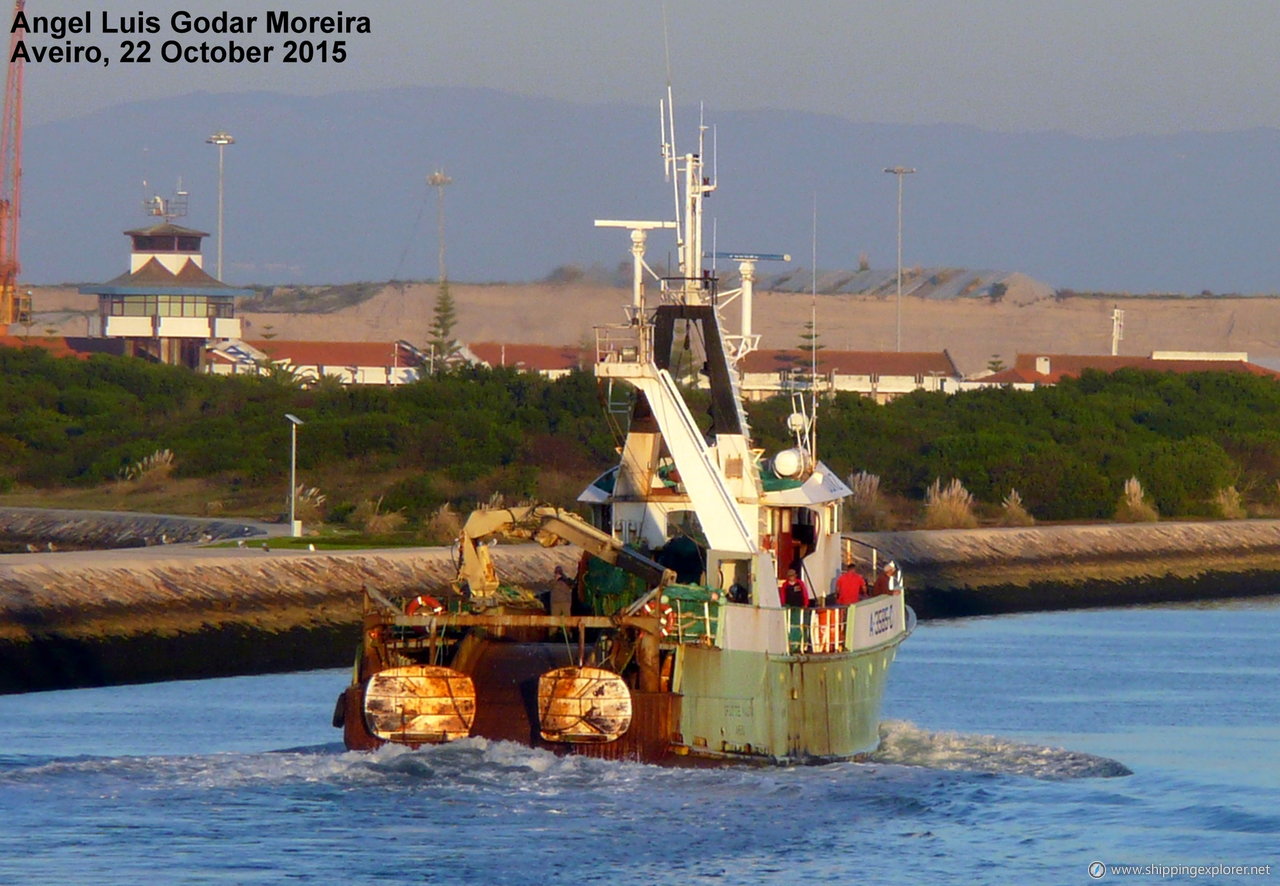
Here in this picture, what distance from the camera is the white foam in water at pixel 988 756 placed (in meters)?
30.7

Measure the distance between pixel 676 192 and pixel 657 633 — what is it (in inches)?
275

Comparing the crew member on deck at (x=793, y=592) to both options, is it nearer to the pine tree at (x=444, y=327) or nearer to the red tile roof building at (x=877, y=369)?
the pine tree at (x=444, y=327)

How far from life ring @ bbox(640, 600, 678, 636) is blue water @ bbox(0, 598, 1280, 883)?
1.67 m

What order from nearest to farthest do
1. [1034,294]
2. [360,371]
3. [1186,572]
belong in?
[1186,572] → [360,371] → [1034,294]

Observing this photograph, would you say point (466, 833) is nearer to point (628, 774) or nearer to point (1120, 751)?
point (628, 774)

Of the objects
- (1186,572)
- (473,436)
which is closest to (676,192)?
(1186,572)

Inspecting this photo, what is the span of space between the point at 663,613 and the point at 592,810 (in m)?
2.84

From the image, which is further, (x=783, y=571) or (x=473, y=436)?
(x=473, y=436)

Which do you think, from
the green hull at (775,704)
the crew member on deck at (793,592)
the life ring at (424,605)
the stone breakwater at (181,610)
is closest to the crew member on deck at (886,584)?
the green hull at (775,704)

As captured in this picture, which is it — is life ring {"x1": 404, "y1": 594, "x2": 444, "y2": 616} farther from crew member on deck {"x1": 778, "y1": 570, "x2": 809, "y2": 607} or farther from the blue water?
crew member on deck {"x1": 778, "y1": 570, "x2": 809, "y2": 607}

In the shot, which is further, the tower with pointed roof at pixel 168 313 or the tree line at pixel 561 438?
the tower with pointed roof at pixel 168 313

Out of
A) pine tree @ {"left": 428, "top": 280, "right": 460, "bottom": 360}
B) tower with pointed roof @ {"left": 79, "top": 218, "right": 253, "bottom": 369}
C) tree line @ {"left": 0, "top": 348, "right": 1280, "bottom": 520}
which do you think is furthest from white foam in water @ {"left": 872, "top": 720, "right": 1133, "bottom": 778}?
tower with pointed roof @ {"left": 79, "top": 218, "right": 253, "bottom": 369}

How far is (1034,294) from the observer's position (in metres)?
196

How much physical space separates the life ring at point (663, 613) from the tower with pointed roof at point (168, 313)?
123227 mm
